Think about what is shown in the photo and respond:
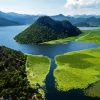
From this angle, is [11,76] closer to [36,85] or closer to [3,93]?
[36,85]

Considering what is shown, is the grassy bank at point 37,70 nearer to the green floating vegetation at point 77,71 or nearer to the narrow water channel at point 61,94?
the narrow water channel at point 61,94

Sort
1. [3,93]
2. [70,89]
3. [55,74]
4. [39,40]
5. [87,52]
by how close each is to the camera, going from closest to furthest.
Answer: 1. [3,93]
2. [70,89]
3. [55,74]
4. [87,52]
5. [39,40]

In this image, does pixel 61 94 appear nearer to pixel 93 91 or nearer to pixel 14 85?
pixel 93 91

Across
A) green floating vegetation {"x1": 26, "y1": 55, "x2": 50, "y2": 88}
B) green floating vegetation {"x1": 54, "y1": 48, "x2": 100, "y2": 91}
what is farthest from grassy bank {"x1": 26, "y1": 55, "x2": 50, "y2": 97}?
green floating vegetation {"x1": 54, "y1": 48, "x2": 100, "y2": 91}

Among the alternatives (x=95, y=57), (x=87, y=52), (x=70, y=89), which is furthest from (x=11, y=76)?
(x=87, y=52)

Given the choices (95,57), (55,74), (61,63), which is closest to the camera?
(55,74)

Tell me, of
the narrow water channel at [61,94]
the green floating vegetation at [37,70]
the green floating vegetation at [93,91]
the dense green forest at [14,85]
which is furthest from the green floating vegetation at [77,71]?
the dense green forest at [14,85]

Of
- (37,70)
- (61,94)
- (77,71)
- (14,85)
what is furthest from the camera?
(37,70)

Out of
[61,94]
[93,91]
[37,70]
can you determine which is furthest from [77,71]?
[61,94]
